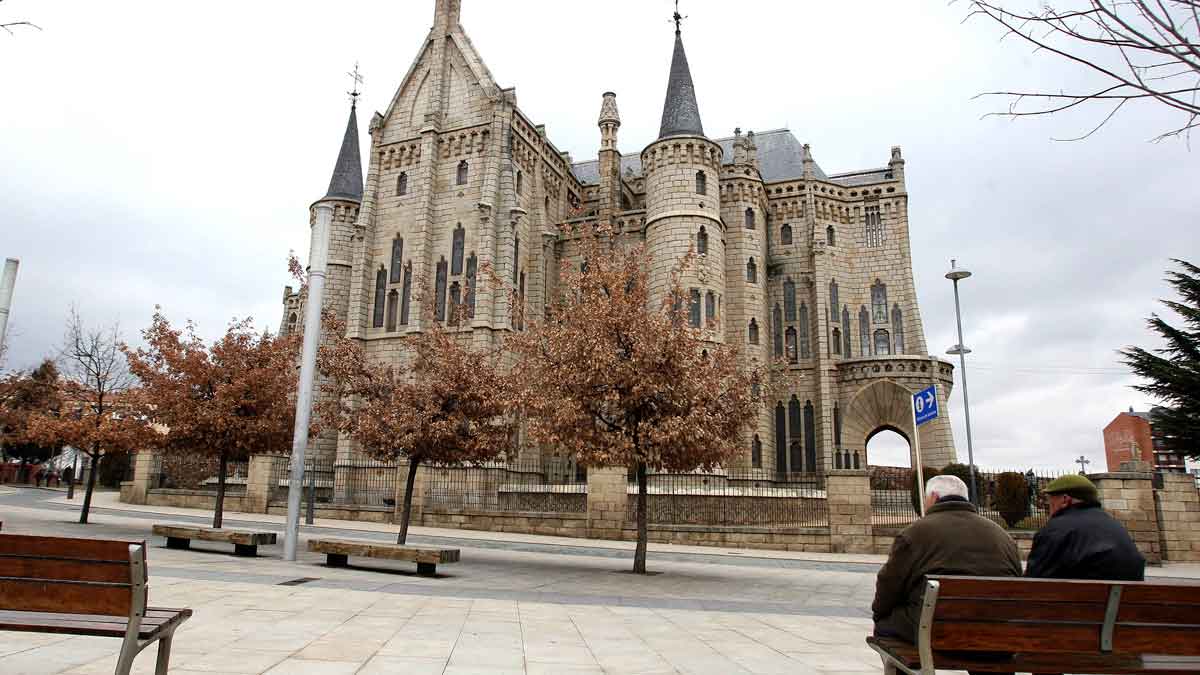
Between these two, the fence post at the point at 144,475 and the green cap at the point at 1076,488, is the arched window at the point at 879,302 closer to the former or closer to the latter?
the fence post at the point at 144,475

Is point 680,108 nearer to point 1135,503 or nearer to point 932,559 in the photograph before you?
point 1135,503

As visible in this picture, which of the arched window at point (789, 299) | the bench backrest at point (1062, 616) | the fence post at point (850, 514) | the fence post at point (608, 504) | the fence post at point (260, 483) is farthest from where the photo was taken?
the arched window at point (789, 299)

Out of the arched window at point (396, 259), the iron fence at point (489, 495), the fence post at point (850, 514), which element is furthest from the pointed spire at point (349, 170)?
the fence post at point (850, 514)

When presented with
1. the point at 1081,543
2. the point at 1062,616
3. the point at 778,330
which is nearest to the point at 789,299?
the point at 778,330

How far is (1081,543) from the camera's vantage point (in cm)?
424

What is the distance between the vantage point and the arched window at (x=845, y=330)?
35938 millimetres

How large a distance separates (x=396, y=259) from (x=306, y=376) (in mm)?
22507

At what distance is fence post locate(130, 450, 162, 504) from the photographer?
28219 mm

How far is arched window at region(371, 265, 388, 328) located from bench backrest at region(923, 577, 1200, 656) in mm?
32393

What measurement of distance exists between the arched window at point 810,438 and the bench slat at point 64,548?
108 feet

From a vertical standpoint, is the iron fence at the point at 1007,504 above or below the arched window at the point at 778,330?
below

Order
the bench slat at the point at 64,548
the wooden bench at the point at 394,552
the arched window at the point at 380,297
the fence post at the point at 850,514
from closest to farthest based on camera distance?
the bench slat at the point at 64,548 < the wooden bench at the point at 394,552 < the fence post at the point at 850,514 < the arched window at the point at 380,297

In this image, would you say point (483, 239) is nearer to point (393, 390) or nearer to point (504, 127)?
point (504, 127)

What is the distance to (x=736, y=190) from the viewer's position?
117 ft
